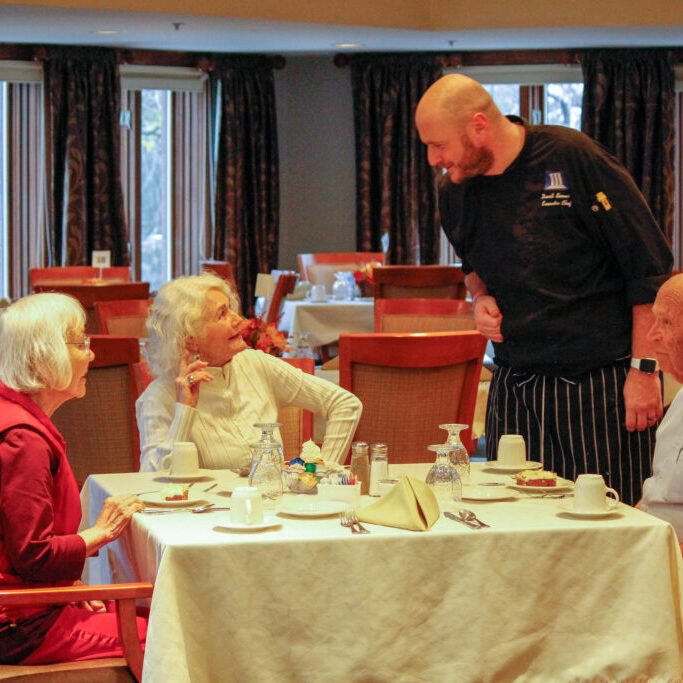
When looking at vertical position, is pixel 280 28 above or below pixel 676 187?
above

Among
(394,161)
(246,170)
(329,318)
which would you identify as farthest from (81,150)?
(329,318)

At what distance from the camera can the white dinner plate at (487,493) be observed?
8.23ft

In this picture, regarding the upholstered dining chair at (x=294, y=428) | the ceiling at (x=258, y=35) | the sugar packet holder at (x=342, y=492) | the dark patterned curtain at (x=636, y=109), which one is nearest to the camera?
the sugar packet holder at (x=342, y=492)

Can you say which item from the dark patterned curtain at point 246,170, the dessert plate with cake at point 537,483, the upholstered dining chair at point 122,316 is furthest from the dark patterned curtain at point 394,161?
the dessert plate with cake at point 537,483

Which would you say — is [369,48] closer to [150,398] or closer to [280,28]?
[280,28]

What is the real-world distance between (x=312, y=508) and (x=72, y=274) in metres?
6.85

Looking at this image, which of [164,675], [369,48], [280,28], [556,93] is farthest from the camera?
[556,93]

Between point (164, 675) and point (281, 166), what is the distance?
1056 centimetres

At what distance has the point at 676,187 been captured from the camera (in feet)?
39.3

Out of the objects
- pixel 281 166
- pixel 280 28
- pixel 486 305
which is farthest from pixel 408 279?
pixel 281 166

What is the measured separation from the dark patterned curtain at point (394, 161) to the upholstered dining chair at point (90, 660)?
9786 mm

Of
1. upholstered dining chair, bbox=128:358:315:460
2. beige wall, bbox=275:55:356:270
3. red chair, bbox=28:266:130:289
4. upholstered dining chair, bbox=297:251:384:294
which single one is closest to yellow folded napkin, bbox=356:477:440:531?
upholstered dining chair, bbox=128:358:315:460

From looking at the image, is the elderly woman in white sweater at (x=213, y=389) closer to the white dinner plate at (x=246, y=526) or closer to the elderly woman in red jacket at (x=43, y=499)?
the elderly woman in red jacket at (x=43, y=499)

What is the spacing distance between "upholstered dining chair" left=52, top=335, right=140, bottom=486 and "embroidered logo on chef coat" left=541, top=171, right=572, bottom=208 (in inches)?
61.7
